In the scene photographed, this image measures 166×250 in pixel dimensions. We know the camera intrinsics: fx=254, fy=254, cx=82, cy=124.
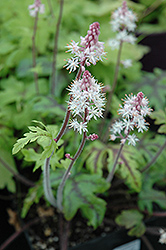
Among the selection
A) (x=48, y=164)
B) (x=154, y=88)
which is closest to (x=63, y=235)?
(x=48, y=164)

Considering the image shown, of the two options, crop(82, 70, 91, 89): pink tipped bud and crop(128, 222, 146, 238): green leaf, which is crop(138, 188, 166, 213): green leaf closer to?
crop(128, 222, 146, 238): green leaf

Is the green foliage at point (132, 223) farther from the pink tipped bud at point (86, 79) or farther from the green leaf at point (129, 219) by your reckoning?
the pink tipped bud at point (86, 79)

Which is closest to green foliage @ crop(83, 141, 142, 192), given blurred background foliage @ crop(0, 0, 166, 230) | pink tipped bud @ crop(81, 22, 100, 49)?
blurred background foliage @ crop(0, 0, 166, 230)

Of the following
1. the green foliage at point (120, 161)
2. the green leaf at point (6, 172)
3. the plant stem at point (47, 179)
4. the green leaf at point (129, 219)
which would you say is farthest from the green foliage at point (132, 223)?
the green leaf at point (6, 172)

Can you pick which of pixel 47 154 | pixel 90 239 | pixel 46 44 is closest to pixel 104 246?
pixel 90 239

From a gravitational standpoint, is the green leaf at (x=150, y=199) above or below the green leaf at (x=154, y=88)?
below

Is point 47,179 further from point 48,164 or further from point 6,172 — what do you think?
point 6,172

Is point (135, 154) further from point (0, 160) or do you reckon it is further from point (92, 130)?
point (0, 160)

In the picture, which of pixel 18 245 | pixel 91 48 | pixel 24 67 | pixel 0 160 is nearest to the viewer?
pixel 91 48
